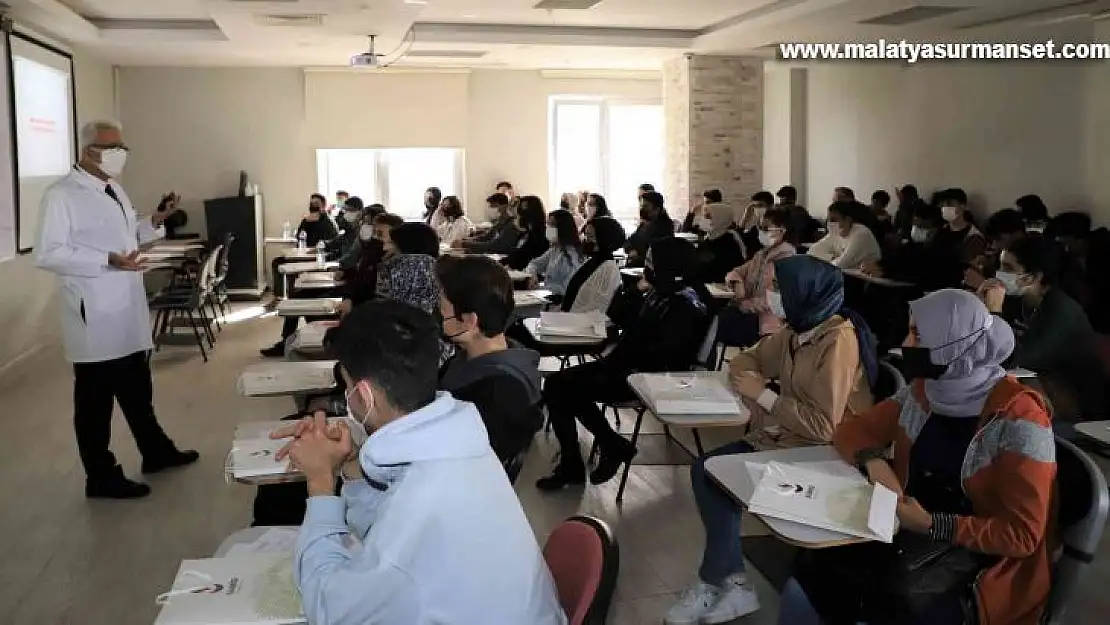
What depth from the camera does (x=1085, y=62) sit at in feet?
27.1

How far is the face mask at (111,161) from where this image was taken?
4.29 meters

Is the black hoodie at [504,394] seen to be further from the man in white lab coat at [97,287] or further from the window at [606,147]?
the window at [606,147]

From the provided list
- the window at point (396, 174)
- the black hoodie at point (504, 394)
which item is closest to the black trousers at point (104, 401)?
the black hoodie at point (504, 394)

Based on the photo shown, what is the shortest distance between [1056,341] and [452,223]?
744 cm

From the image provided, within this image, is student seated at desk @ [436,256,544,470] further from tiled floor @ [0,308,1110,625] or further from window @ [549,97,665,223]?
window @ [549,97,665,223]

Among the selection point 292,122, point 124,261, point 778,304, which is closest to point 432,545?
point 778,304

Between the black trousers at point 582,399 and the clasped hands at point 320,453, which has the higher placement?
the clasped hands at point 320,453

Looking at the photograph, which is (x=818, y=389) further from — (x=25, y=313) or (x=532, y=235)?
(x=25, y=313)

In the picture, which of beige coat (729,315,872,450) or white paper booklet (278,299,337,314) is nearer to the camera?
beige coat (729,315,872,450)

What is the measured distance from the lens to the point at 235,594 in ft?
5.92

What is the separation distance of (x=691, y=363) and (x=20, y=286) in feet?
19.2

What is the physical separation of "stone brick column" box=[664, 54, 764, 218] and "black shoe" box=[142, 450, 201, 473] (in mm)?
7717

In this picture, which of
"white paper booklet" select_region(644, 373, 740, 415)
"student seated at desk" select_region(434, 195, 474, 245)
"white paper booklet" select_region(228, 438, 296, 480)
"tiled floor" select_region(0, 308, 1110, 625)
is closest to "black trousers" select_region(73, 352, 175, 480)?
"tiled floor" select_region(0, 308, 1110, 625)

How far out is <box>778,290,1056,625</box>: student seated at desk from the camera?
2.12m
